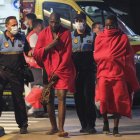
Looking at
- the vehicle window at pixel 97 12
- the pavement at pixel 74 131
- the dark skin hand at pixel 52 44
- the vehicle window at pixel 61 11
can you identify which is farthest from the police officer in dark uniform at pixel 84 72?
the vehicle window at pixel 97 12

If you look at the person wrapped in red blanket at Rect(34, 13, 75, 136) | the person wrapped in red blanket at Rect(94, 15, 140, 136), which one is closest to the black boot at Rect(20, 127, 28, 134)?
the person wrapped in red blanket at Rect(34, 13, 75, 136)

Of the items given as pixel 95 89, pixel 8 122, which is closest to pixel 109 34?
pixel 95 89

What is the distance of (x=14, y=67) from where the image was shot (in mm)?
10477

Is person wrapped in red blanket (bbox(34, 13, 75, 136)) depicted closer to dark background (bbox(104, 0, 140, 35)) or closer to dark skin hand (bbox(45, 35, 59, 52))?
dark skin hand (bbox(45, 35, 59, 52))

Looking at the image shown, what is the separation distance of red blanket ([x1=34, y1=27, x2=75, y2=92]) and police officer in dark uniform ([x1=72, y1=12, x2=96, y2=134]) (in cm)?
43

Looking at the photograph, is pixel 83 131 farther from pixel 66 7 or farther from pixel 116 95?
pixel 66 7

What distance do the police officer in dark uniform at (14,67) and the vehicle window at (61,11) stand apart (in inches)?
156

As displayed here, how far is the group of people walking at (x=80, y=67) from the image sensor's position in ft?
33.1

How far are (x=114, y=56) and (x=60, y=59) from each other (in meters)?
0.81

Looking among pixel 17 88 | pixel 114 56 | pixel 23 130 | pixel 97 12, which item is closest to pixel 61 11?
pixel 97 12

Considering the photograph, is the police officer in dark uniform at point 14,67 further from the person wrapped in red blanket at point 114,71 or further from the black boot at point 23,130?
the person wrapped in red blanket at point 114,71

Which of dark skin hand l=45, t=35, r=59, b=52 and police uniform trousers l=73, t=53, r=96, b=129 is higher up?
dark skin hand l=45, t=35, r=59, b=52

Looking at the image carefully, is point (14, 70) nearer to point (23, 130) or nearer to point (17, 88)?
point (17, 88)

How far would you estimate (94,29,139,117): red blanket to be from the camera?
395 inches
